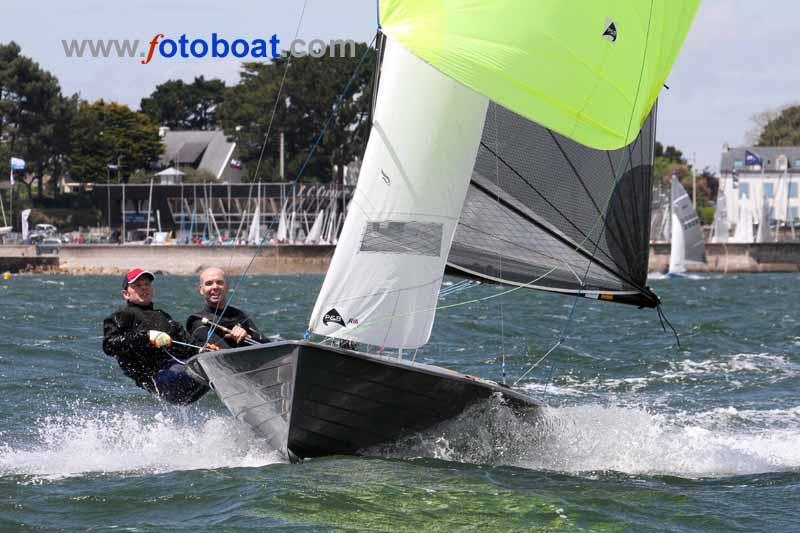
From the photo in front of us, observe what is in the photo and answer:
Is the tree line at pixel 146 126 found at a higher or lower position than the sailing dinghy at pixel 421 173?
higher

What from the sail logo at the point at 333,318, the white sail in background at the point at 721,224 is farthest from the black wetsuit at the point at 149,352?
the white sail in background at the point at 721,224

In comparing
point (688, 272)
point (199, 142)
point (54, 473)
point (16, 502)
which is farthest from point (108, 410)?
point (199, 142)

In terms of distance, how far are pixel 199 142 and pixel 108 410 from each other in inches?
3116

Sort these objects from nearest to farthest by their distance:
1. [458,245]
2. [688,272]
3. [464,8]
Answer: [464,8], [458,245], [688,272]

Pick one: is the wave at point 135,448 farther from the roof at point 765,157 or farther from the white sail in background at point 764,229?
the roof at point 765,157

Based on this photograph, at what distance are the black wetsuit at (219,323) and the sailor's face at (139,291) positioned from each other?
34 centimetres

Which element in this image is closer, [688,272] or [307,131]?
[688,272]

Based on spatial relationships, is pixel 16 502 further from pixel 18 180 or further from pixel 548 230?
pixel 18 180

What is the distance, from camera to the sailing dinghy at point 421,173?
8328 millimetres

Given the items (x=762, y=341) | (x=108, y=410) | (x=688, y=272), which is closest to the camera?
(x=108, y=410)

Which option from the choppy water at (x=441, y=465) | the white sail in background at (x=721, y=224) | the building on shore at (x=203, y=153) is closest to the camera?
the choppy water at (x=441, y=465)

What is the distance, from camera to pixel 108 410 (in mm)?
11961

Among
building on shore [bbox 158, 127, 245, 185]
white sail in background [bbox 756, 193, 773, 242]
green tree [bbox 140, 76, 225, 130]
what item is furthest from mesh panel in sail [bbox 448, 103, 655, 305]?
green tree [bbox 140, 76, 225, 130]

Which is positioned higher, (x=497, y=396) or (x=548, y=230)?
(x=548, y=230)
